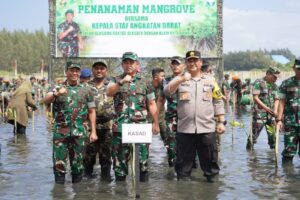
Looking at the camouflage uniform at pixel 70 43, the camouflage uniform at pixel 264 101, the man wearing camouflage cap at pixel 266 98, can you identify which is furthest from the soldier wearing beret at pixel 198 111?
the camouflage uniform at pixel 70 43

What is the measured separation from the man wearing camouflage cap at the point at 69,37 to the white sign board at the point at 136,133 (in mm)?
20112

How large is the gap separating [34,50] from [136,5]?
8806 centimetres

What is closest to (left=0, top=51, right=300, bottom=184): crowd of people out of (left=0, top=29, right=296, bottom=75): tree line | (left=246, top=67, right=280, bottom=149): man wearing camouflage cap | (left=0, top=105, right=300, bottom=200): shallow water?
(left=0, top=105, right=300, bottom=200): shallow water

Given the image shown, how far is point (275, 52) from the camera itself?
18225 centimetres

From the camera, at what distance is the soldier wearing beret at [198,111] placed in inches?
332

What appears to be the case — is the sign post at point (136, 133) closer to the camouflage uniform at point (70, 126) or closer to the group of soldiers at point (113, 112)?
the group of soldiers at point (113, 112)

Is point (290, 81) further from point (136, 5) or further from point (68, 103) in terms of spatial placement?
point (136, 5)

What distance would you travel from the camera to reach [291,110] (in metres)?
10.1

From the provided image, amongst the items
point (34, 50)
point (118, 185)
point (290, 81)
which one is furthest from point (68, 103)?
point (34, 50)

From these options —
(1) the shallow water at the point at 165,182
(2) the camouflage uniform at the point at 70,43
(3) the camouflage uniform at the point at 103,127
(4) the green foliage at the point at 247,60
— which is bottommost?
(1) the shallow water at the point at 165,182

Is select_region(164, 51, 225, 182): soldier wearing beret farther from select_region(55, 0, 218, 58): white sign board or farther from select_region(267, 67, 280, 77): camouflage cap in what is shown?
select_region(55, 0, 218, 58): white sign board

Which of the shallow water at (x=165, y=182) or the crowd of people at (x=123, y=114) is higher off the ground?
the crowd of people at (x=123, y=114)

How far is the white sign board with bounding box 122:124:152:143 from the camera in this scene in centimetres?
740

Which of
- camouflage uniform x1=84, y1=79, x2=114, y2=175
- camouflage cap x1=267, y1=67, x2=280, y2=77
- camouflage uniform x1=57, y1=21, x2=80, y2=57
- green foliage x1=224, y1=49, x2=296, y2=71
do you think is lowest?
camouflage uniform x1=84, y1=79, x2=114, y2=175
